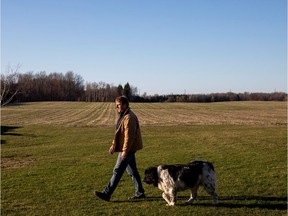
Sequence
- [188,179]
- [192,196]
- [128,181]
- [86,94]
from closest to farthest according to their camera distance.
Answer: [188,179] → [192,196] → [128,181] → [86,94]

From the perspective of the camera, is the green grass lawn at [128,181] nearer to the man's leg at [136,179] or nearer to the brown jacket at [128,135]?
the man's leg at [136,179]

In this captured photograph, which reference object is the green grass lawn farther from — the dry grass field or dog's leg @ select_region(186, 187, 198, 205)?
the dry grass field

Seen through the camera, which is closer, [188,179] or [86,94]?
[188,179]

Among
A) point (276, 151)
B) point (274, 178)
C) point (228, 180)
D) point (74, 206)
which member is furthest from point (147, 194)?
point (276, 151)

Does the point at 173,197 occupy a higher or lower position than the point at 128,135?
lower

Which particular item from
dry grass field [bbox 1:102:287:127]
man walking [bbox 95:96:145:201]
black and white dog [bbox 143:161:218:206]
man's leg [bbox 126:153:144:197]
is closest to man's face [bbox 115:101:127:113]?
man walking [bbox 95:96:145:201]

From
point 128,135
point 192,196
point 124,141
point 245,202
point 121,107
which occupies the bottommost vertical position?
point 245,202

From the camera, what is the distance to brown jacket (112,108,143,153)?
27.1 feet

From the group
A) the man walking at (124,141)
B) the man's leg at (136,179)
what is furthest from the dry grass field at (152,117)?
the man walking at (124,141)

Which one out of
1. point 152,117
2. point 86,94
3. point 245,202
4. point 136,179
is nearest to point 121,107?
point 136,179

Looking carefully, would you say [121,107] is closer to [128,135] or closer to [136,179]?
[128,135]

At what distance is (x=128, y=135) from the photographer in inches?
325

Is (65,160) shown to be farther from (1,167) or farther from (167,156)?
(167,156)

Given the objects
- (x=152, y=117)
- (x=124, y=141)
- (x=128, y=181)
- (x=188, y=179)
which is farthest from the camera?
(x=152, y=117)
